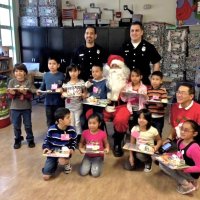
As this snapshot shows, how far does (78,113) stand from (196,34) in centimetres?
354

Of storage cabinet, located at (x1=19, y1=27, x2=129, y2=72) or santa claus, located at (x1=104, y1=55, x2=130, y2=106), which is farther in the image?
storage cabinet, located at (x1=19, y1=27, x2=129, y2=72)

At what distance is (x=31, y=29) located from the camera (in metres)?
6.07

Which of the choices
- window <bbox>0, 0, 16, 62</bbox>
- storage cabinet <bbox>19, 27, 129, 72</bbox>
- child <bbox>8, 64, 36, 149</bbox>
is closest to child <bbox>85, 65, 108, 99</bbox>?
child <bbox>8, 64, 36, 149</bbox>

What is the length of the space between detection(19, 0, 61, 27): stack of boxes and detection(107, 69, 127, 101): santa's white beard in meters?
3.45

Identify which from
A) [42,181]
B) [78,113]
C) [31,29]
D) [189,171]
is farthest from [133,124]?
[31,29]

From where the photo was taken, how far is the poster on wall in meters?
5.29

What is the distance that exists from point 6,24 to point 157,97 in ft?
15.2

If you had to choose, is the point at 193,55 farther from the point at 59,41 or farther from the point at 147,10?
the point at 59,41

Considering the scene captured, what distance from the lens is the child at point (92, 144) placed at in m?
2.50

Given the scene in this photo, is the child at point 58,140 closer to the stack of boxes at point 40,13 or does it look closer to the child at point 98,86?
the child at point 98,86

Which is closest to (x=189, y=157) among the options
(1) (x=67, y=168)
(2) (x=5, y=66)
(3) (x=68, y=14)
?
(1) (x=67, y=168)

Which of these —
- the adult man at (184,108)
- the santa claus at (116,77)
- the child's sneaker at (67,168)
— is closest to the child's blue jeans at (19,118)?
the child's sneaker at (67,168)

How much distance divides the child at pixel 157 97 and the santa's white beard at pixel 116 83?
35 centimetres

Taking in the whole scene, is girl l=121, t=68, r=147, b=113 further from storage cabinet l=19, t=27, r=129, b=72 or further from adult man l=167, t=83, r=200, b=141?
storage cabinet l=19, t=27, r=129, b=72
